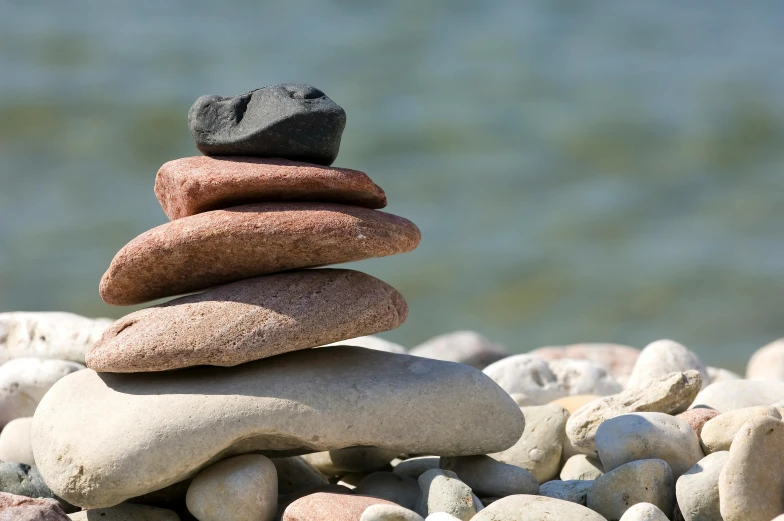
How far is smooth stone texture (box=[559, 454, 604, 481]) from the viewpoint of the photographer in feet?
14.8

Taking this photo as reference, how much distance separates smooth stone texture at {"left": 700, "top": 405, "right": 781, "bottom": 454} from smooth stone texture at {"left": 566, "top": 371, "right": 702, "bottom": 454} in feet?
1.01

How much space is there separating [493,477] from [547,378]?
1.92m

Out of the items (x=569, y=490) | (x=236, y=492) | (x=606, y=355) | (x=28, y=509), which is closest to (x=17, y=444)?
(x=28, y=509)

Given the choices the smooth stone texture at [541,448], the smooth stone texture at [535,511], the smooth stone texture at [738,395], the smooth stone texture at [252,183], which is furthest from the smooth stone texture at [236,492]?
the smooth stone texture at [738,395]

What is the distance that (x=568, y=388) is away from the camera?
20.0 ft

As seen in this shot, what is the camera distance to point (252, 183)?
4.11 metres

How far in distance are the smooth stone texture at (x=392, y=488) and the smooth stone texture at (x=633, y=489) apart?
0.77m

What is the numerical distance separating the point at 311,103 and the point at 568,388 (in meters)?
2.77

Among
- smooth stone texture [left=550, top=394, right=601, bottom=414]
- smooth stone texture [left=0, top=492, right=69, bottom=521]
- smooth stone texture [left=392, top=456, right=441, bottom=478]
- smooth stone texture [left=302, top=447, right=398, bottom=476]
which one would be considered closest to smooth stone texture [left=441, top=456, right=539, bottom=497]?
smooth stone texture [left=392, top=456, right=441, bottom=478]

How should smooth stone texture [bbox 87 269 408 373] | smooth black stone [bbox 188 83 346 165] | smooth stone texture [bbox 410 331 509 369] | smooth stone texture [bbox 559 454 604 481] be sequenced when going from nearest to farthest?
smooth stone texture [bbox 87 269 408 373] < smooth black stone [bbox 188 83 346 165] < smooth stone texture [bbox 559 454 604 481] < smooth stone texture [bbox 410 331 509 369]

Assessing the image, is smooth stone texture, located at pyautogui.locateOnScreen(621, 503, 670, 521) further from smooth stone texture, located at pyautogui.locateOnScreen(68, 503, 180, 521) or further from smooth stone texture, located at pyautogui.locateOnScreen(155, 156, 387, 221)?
smooth stone texture, located at pyautogui.locateOnScreen(68, 503, 180, 521)

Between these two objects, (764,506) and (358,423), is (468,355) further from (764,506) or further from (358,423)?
(764,506)

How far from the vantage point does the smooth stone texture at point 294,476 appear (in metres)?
4.49

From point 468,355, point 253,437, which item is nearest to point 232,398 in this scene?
point 253,437
